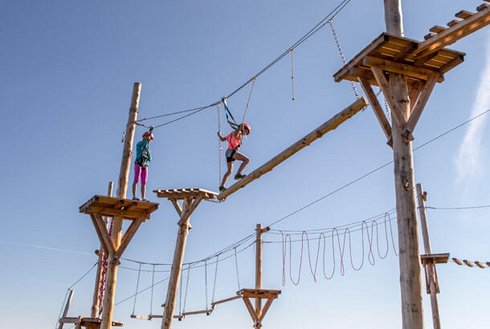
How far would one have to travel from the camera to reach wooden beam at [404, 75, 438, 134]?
585 centimetres

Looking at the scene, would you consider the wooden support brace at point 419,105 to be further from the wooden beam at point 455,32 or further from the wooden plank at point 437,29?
the wooden plank at point 437,29

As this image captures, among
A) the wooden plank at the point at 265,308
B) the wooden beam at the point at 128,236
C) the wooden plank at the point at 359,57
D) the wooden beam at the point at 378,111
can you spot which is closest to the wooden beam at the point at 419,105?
the wooden beam at the point at 378,111

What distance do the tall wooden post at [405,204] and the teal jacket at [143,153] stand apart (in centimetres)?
569

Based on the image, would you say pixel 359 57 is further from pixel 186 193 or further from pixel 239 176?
pixel 186 193

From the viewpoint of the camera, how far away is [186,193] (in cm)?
1137

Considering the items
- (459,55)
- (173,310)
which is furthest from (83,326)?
(459,55)

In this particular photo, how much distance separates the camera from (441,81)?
20.5 feet

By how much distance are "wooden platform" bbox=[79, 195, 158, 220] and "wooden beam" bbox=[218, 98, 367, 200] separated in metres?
1.59

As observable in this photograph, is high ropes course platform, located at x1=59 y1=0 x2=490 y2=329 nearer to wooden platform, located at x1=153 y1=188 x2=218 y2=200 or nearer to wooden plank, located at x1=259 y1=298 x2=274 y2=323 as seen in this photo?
wooden platform, located at x1=153 y1=188 x2=218 y2=200

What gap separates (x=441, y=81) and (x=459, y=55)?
352 millimetres

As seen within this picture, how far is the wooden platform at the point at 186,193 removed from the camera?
11.3m

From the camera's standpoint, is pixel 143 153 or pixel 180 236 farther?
pixel 180 236

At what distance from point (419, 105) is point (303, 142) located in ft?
7.48

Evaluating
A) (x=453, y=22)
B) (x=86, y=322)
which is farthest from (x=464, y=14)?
(x=86, y=322)
